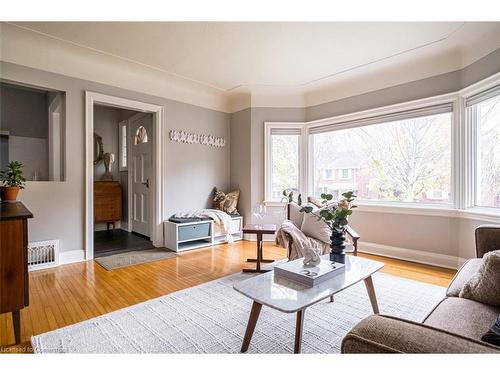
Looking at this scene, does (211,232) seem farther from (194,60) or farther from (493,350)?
(493,350)

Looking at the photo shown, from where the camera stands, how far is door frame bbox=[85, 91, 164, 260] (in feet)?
11.2

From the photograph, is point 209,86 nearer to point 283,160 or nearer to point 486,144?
point 283,160

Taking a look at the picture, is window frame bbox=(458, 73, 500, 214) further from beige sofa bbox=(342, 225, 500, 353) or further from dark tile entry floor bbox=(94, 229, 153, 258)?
dark tile entry floor bbox=(94, 229, 153, 258)

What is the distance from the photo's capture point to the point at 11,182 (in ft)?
8.73

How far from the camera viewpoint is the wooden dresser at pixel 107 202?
4980 mm

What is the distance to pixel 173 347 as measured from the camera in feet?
5.37

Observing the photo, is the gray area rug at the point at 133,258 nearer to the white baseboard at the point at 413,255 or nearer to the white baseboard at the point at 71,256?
the white baseboard at the point at 71,256

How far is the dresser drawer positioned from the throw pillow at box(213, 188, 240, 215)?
541 mm

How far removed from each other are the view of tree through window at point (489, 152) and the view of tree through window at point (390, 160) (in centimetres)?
10

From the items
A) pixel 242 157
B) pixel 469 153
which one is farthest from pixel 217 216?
pixel 469 153

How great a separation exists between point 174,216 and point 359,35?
341cm

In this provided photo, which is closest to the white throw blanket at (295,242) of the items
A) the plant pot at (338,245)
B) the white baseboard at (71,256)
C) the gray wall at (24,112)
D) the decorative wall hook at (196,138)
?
the plant pot at (338,245)
